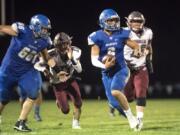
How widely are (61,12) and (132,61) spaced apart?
1856 cm

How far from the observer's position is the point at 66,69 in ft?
34.2

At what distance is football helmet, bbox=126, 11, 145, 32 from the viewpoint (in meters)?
10.0

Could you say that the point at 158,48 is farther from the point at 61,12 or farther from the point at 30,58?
the point at 30,58

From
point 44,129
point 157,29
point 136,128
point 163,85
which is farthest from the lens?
point 157,29

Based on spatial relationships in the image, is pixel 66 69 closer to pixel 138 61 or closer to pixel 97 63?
pixel 138 61

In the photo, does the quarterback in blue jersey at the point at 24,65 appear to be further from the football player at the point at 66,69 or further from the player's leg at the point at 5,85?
the football player at the point at 66,69

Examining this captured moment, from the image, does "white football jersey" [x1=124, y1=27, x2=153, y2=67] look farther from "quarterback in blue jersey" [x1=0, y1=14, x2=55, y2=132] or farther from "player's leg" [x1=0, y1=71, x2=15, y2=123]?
"player's leg" [x1=0, y1=71, x2=15, y2=123]

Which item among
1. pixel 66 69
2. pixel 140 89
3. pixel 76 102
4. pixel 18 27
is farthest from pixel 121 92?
pixel 18 27

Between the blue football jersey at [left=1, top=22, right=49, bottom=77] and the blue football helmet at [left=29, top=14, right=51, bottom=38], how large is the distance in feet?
0.33

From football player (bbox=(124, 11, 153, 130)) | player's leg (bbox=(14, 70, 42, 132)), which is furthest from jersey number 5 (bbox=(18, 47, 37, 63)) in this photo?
football player (bbox=(124, 11, 153, 130))

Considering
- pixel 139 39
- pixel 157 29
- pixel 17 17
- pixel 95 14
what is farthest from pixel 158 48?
pixel 139 39

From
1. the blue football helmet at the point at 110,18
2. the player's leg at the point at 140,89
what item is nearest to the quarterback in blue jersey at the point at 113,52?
the blue football helmet at the point at 110,18

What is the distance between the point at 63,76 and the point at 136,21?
146 cm

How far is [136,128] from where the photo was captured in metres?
9.11
